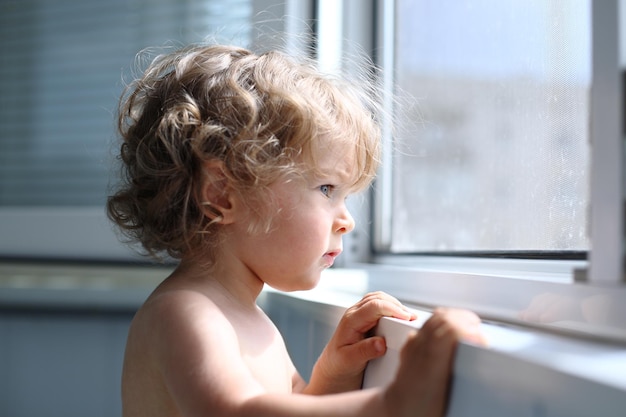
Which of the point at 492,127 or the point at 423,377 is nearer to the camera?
the point at 423,377

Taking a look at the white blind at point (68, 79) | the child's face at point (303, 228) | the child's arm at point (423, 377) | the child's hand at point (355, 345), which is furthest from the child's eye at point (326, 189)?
the white blind at point (68, 79)

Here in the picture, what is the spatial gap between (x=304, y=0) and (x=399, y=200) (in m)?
0.39

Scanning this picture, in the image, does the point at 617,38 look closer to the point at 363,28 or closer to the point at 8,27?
the point at 363,28

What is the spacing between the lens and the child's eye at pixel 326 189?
0.74m

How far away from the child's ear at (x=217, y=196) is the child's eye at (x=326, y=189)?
9cm

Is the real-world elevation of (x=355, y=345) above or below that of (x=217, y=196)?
below

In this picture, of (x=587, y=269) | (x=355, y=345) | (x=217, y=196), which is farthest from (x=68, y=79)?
(x=587, y=269)

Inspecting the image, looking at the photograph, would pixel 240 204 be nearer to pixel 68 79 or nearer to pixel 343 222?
pixel 343 222

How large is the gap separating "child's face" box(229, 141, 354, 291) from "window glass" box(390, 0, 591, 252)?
19cm

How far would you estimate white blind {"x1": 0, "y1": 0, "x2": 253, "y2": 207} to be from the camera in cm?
150

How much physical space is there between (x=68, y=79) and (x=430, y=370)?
133 cm

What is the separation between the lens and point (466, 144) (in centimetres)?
91

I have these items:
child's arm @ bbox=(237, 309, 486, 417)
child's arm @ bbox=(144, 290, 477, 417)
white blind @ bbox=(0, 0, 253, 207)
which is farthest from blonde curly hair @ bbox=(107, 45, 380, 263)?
white blind @ bbox=(0, 0, 253, 207)

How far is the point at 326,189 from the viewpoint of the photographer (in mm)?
743
